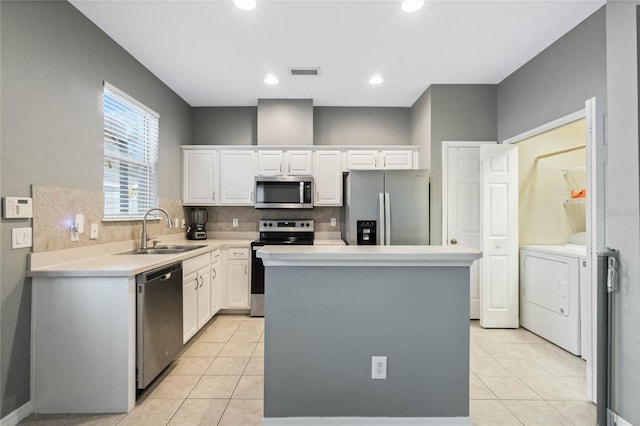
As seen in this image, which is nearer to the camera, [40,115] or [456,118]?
[40,115]

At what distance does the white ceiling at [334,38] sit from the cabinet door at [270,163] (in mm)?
838

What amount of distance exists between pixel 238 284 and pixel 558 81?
400 cm

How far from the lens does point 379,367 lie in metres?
1.76

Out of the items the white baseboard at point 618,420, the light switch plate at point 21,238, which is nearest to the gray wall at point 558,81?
the white baseboard at point 618,420

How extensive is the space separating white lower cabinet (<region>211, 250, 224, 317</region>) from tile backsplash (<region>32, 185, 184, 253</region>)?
1014mm

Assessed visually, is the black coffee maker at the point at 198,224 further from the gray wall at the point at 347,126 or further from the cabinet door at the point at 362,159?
the cabinet door at the point at 362,159

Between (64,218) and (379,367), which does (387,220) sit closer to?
(379,367)

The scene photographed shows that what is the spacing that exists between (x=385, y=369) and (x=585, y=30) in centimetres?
303

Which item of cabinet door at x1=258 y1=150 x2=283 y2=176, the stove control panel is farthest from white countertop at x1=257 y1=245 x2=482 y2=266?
cabinet door at x1=258 y1=150 x2=283 y2=176

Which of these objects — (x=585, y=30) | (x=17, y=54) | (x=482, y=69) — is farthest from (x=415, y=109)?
(x=17, y=54)

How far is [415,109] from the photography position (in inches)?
169

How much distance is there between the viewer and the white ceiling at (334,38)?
2311 mm

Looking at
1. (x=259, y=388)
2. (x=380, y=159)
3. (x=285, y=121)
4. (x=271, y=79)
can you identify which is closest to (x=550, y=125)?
(x=380, y=159)

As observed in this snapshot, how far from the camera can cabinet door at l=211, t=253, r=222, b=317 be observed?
359cm
